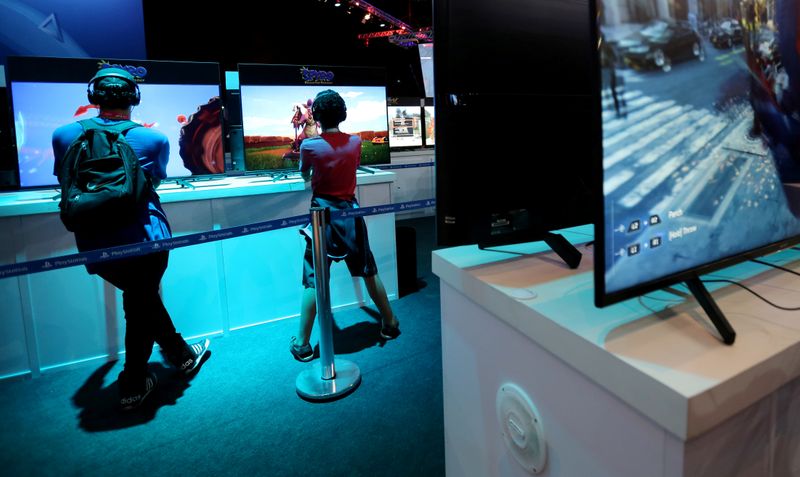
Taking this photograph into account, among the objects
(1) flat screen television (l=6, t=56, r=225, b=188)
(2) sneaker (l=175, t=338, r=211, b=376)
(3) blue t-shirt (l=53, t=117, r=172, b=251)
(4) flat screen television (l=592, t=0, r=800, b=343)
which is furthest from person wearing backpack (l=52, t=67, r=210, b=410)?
(4) flat screen television (l=592, t=0, r=800, b=343)

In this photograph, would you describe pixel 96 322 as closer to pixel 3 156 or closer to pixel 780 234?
pixel 3 156

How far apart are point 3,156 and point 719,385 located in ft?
12.5

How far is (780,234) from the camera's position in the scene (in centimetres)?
102

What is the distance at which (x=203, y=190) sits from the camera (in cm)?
301

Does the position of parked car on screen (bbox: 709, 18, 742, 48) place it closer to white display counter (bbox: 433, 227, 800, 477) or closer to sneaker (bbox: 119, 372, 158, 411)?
white display counter (bbox: 433, 227, 800, 477)

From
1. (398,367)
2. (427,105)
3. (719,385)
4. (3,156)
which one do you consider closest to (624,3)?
(719,385)

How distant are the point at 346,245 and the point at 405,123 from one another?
4.68 m

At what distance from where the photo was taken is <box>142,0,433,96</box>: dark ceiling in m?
8.77

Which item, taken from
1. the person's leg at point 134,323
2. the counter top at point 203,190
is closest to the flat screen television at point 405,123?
the counter top at point 203,190

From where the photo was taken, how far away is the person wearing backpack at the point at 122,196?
2.08 meters

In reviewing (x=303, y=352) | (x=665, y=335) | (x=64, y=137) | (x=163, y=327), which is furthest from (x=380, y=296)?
(x=665, y=335)

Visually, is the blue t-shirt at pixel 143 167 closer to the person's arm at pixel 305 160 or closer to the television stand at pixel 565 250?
the person's arm at pixel 305 160

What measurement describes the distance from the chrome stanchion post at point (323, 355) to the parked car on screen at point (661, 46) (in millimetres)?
1724

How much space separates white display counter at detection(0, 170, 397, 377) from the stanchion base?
911 mm
